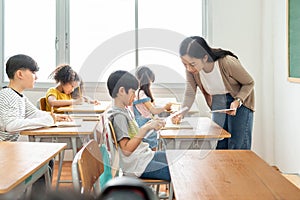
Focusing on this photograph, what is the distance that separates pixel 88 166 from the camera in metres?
1.57

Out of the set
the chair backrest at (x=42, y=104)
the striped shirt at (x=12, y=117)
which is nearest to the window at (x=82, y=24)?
the chair backrest at (x=42, y=104)

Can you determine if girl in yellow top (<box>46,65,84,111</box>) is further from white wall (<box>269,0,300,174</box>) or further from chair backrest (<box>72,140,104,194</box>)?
chair backrest (<box>72,140,104,194</box>)

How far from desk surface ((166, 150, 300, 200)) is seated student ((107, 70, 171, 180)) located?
0.29 m

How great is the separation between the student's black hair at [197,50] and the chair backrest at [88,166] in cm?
113

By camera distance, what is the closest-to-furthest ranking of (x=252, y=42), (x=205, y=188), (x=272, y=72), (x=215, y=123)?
(x=205, y=188)
(x=215, y=123)
(x=272, y=72)
(x=252, y=42)

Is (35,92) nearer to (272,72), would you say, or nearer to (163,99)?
(163,99)

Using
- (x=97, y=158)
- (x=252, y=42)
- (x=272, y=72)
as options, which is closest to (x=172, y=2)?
(x=252, y=42)

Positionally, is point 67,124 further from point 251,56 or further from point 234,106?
point 251,56

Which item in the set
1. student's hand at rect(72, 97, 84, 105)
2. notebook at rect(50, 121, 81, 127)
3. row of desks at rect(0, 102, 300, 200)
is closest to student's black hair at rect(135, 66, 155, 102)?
notebook at rect(50, 121, 81, 127)

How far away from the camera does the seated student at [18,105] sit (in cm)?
252

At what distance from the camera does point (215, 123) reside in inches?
118

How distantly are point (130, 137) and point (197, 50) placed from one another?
85 cm

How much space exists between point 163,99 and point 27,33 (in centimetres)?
176

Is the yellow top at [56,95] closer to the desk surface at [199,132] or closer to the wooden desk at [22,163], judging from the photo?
the desk surface at [199,132]
